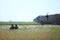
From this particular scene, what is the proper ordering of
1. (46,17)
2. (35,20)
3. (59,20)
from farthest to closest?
(35,20)
(46,17)
(59,20)

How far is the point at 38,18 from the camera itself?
82250 mm

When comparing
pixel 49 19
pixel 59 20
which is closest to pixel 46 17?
pixel 49 19

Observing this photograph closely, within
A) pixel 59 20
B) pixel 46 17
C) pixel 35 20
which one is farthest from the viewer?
pixel 35 20

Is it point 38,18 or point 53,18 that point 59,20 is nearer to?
point 53,18

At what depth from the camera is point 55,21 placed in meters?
72.3

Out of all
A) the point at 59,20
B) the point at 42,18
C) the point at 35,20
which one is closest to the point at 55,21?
the point at 59,20

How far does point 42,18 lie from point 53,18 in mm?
6525

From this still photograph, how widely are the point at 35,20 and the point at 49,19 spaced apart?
9754 mm

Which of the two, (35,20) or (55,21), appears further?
(35,20)

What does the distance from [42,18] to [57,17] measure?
8.05 metres

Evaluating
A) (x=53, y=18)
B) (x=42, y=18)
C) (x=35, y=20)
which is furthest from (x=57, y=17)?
(x=35, y=20)

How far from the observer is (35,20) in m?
83.6

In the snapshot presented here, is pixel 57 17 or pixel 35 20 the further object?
pixel 35 20

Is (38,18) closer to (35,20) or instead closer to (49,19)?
(35,20)
